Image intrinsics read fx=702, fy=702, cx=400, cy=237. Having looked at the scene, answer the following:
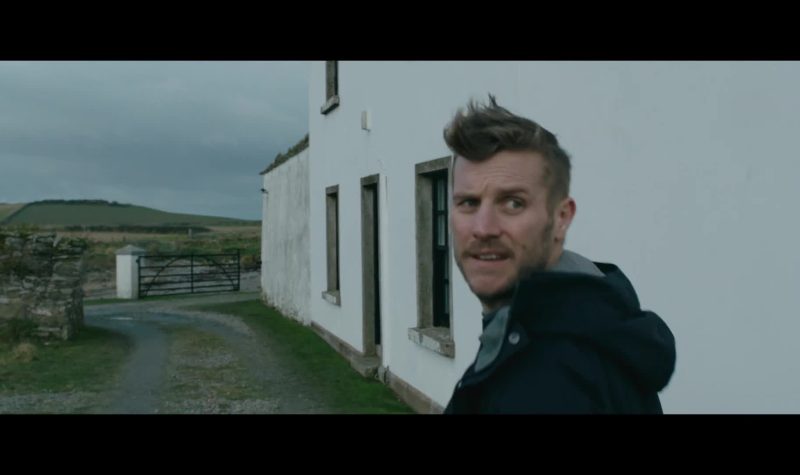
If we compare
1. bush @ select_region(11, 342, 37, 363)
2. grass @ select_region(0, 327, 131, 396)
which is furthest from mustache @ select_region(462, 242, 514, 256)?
bush @ select_region(11, 342, 37, 363)

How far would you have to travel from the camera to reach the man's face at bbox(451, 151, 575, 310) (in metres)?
1.45

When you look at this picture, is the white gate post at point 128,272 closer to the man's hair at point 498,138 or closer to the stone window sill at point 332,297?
the stone window sill at point 332,297

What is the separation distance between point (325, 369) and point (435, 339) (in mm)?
2946

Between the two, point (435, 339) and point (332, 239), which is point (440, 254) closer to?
point (435, 339)

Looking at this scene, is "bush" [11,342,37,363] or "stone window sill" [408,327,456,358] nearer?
"stone window sill" [408,327,456,358]

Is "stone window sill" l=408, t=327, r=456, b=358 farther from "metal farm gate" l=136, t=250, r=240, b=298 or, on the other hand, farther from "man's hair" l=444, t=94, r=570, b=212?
"metal farm gate" l=136, t=250, r=240, b=298

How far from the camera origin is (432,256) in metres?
6.08

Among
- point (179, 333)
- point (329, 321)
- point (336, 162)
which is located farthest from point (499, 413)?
point (179, 333)

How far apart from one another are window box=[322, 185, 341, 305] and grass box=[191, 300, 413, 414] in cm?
80

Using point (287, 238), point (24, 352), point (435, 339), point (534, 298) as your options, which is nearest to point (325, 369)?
point (435, 339)

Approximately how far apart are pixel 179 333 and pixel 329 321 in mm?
2920

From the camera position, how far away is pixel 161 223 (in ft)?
69.8

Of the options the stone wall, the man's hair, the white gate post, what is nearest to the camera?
the man's hair
